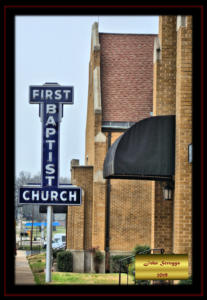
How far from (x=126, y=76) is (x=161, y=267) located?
18.9 m

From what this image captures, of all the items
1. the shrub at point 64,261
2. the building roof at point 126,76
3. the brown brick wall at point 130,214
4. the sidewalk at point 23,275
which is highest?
the building roof at point 126,76

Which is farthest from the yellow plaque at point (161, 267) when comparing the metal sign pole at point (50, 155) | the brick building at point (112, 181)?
the brick building at point (112, 181)

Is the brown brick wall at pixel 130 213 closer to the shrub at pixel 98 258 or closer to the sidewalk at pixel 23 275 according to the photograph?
the shrub at pixel 98 258

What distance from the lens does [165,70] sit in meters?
17.0

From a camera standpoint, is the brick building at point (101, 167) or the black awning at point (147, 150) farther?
the brick building at point (101, 167)

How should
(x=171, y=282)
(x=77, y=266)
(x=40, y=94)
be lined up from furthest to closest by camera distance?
(x=77, y=266)
(x=40, y=94)
(x=171, y=282)

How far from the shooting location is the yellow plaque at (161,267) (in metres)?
12.6

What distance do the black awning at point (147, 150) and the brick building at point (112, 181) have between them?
13.2 m

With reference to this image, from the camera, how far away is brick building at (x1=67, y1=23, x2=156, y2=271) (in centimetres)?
2766

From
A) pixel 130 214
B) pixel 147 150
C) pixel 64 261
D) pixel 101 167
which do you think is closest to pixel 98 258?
pixel 64 261

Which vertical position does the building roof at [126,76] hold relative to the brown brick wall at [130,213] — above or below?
above
